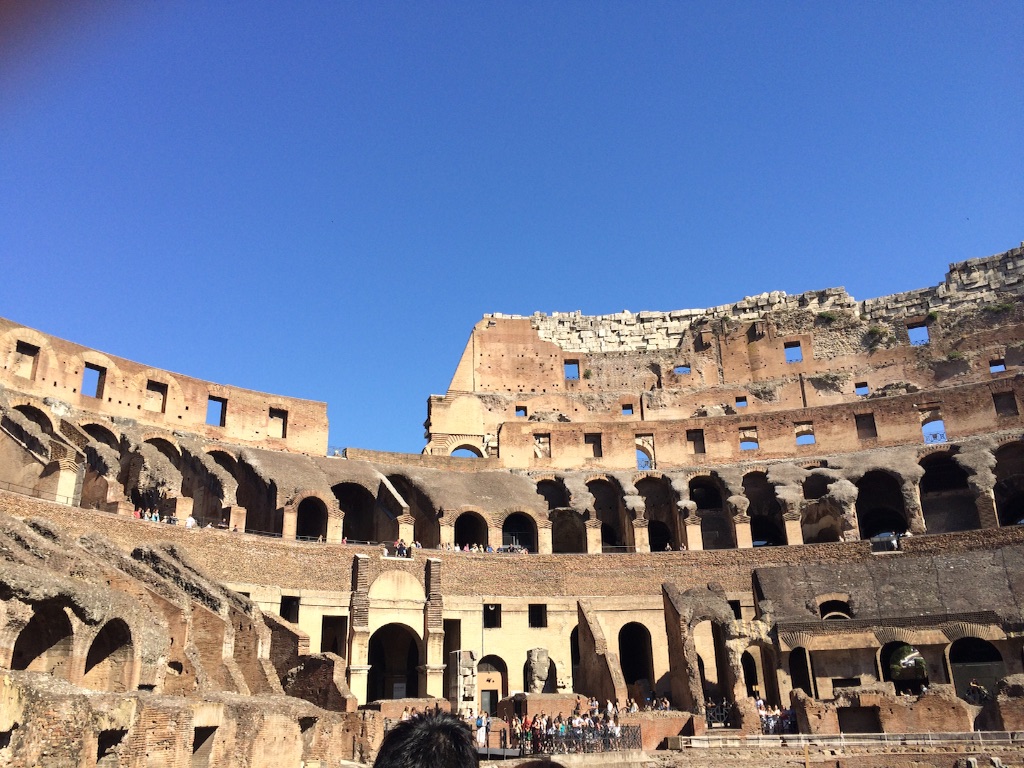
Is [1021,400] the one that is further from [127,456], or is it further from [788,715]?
[127,456]

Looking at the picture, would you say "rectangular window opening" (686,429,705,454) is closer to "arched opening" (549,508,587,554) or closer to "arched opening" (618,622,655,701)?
"arched opening" (549,508,587,554)

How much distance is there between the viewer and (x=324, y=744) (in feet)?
68.6

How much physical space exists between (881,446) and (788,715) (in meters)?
19.2

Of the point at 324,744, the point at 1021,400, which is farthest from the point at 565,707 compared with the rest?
the point at 1021,400

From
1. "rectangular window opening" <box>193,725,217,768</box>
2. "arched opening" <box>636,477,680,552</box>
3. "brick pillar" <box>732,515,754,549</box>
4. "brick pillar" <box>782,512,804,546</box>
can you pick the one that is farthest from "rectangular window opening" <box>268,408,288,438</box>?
"rectangular window opening" <box>193,725,217,768</box>

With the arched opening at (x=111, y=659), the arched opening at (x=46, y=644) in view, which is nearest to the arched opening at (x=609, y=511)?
the arched opening at (x=111, y=659)

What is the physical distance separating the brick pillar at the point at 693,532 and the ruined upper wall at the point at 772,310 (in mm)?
17647

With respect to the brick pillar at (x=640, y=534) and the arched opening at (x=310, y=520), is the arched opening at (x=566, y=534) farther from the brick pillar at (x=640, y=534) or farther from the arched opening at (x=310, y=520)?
the arched opening at (x=310, y=520)

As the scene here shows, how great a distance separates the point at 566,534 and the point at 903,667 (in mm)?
15664

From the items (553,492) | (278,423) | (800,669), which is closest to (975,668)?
(800,669)

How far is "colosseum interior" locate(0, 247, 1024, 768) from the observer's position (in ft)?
66.0

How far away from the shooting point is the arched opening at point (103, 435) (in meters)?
34.4

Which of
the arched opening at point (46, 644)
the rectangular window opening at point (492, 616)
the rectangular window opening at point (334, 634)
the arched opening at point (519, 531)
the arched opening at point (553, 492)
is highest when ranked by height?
the arched opening at point (553, 492)

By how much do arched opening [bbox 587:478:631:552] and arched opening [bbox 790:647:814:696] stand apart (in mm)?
11331
